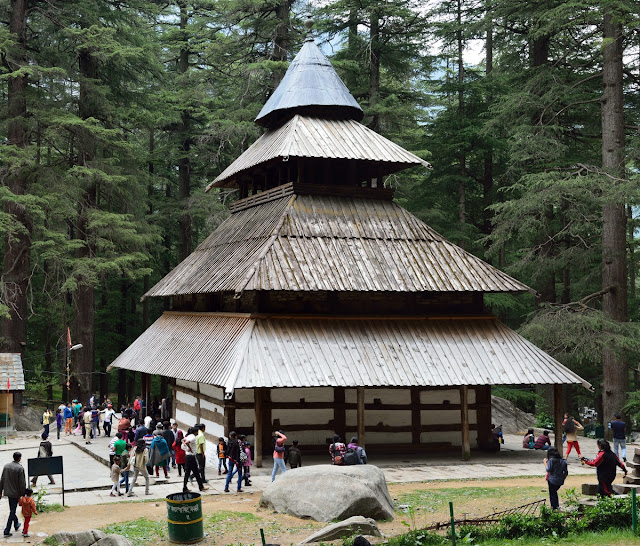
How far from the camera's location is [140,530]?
1511 centimetres

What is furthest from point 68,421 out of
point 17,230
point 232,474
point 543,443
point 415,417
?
point 543,443

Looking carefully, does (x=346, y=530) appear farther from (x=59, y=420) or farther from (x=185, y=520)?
(x=59, y=420)

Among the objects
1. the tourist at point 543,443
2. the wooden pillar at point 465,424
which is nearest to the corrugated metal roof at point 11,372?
the wooden pillar at point 465,424

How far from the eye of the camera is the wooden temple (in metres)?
22.1

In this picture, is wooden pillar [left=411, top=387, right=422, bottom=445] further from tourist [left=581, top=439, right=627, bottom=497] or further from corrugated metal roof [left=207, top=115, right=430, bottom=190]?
tourist [left=581, top=439, right=627, bottom=497]

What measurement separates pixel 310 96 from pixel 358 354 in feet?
37.7

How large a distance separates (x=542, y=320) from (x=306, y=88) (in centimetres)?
1275

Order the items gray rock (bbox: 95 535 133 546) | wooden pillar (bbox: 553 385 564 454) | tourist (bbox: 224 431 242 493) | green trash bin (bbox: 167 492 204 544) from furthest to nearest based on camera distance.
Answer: wooden pillar (bbox: 553 385 564 454), tourist (bbox: 224 431 242 493), green trash bin (bbox: 167 492 204 544), gray rock (bbox: 95 535 133 546)

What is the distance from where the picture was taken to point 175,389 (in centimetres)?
2925

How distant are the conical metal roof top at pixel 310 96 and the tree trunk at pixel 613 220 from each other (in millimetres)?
9497

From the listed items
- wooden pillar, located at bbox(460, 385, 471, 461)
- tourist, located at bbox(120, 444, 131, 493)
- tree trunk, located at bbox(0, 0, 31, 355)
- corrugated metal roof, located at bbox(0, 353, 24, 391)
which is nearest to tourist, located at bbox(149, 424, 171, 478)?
tourist, located at bbox(120, 444, 131, 493)

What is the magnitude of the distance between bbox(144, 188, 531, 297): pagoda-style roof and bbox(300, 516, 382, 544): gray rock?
887 centimetres

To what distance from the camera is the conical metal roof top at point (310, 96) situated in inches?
1145

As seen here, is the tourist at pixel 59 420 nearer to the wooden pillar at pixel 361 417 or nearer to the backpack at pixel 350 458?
the wooden pillar at pixel 361 417
